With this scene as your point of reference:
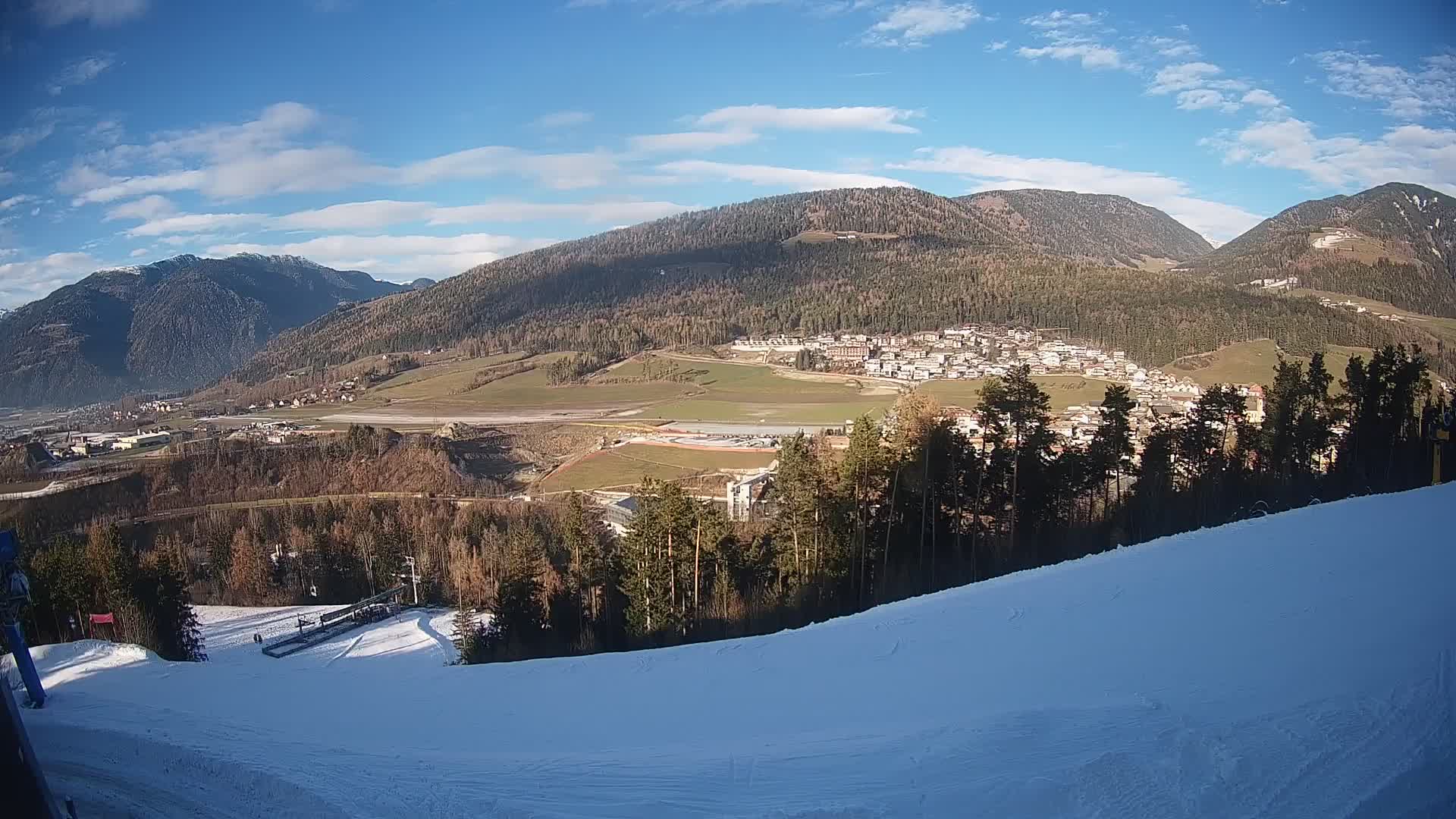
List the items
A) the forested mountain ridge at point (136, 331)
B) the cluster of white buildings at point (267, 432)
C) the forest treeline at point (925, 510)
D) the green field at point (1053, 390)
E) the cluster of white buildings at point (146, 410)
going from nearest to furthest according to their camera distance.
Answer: the forest treeline at point (925, 510)
the green field at point (1053, 390)
the cluster of white buildings at point (267, 432)
the cluster of white buildings at point (146, 410)
the forested mountain ridge at point (136, 331)

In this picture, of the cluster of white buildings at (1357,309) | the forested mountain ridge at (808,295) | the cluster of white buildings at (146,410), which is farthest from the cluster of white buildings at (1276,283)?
the cluster of white buildings at (146,410)

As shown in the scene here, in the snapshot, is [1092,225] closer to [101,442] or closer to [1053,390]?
[1053,390]

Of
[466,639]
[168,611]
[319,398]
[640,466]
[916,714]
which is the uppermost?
[319,398]

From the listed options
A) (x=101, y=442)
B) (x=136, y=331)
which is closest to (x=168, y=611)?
(x=101, y=442)

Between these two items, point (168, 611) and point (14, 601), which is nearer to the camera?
point (14, 601)

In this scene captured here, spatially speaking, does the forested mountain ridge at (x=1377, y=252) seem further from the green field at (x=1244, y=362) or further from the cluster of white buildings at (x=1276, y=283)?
the green field at (x=1244, y=362)
